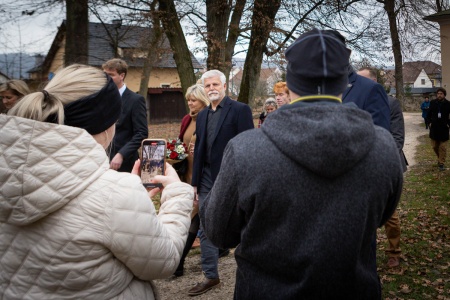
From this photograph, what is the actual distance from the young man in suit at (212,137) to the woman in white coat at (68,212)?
288cm

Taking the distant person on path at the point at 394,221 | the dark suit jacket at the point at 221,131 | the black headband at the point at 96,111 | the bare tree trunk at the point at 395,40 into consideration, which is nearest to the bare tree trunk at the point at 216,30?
the distant person on path at the point at 394,221

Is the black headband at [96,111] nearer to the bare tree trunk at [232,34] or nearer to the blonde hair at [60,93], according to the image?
the blonde hair at [60,93]

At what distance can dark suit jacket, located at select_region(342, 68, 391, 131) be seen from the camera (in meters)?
3.67

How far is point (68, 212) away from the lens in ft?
5.90

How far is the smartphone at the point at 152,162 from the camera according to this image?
259 cm

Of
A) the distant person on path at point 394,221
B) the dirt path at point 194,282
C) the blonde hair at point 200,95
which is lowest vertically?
the dirt path at point 194,282

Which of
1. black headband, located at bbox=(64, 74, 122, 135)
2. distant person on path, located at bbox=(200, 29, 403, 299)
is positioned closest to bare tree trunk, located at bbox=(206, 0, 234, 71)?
black headband, located at bbox=(64, 74, 122, 135)

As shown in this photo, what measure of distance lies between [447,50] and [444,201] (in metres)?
15.7

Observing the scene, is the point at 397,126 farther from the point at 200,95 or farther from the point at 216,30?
the point at 216,30

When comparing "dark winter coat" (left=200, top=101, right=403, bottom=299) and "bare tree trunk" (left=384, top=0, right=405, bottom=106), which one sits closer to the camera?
"dark winter coat" (left=200, top=101, right=403, bottom=299)

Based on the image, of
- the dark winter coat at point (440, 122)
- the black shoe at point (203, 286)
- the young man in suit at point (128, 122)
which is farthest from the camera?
the dark winter coat at point (440, 122)

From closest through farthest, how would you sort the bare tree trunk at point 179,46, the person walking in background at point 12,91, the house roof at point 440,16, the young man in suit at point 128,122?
the young man in suit at point 128,122 < the person walking in background at point 12,91 < the bare tree trunk at point 179,46 < the house roof at point 440,16

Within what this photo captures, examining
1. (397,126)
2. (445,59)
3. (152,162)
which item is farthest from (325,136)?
(445,59)

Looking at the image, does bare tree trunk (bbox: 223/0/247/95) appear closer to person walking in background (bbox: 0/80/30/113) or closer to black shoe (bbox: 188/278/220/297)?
person walking in background (bbox: 0/80/30/113)
